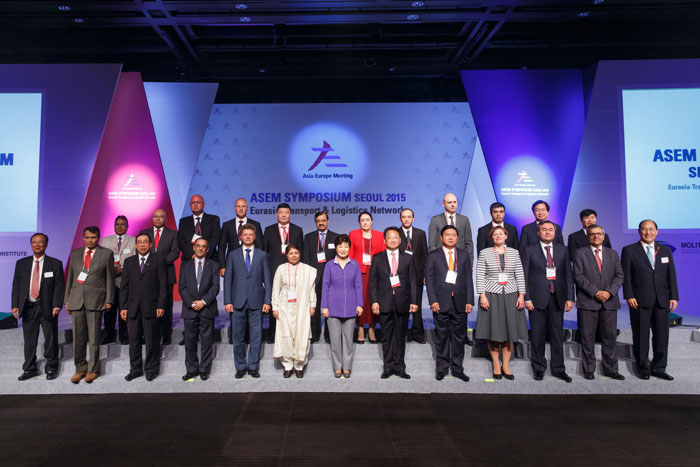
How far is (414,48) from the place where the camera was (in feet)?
23.9

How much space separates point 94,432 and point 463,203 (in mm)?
5668

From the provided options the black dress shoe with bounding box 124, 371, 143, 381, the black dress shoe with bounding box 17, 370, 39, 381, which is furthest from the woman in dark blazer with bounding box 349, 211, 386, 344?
the black dress shoe with bounding box 17, 370, 39, 381

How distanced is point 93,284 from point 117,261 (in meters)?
0.52

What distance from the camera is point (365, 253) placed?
193 inches

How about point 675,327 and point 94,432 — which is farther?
point 675,327

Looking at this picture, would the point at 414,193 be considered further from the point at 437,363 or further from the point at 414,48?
the point at 437,363

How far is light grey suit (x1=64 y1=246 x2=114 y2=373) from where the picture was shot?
434 cm

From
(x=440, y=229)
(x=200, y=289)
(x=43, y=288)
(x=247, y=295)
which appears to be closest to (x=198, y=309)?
(x=200, y=289)

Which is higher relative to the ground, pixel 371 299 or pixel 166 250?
pixel 166 250

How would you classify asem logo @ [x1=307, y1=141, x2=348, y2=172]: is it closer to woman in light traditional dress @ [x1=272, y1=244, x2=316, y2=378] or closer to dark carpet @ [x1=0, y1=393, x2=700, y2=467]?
woman in light traditional dress @ [x1=272, y1=244, x2=316, y2=378]

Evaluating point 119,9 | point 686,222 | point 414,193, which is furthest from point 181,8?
point 686,222

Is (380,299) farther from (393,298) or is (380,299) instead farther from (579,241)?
(579,241)

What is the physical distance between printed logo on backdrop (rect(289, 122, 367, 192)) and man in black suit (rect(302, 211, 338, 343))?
7.95 feet

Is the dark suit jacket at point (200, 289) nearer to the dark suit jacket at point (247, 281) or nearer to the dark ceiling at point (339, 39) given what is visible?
the dark suit jacket at point (247, 281)
